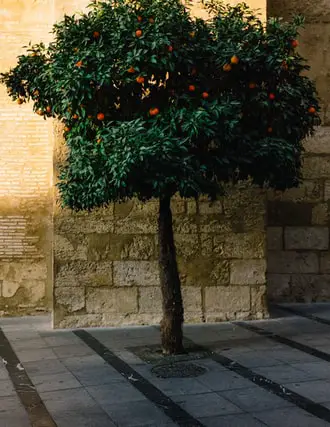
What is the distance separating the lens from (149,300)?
29.4ft

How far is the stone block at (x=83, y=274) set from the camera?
28.8 ft

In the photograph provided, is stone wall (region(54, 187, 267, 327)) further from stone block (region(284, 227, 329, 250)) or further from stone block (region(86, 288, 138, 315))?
stone block (region(284, 227, 329, 250))

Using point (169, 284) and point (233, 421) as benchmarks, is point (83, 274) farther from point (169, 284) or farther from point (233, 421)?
point (233, 421)

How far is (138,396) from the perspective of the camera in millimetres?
5688

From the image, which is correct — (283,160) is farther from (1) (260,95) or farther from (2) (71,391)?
(2) (71,391)

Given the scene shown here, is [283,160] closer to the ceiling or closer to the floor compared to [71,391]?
closer to the ceiling

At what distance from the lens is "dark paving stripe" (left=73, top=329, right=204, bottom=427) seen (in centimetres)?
510

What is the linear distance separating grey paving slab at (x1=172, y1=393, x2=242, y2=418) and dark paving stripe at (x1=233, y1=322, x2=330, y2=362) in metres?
1.76

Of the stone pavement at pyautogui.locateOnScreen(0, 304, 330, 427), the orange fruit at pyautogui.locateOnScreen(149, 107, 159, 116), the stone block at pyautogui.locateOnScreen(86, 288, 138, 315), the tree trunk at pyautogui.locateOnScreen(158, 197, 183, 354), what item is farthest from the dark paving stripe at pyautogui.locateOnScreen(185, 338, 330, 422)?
the orange fruit at pyautogui.locateOnScreen(149, 107, 159, 116)

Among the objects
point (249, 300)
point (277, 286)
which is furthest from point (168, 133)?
point (277, 286)

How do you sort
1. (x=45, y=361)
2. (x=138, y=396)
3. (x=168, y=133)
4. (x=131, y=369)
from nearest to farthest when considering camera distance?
1. (x=138, y=396)
2. (x=168, y=133)
3. (x=131, y=369)
4. (x=45, y=361)

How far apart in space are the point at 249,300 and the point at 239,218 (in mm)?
1077

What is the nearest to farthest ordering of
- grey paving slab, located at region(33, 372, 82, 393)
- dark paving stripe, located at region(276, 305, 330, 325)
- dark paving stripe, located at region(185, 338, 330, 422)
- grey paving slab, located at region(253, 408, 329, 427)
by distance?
grey paving slab, located at region(253, 408, 329, 427), dark paving stripe, located at region(185, 338, 330, 422), grey paving slab, located at region(33, 372, 82, 393), dark paving stripe, located at region(276, 305, 330, 325)

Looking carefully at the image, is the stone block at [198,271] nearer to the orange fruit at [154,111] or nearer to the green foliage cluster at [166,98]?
the green foliage cluster at [166,98]
